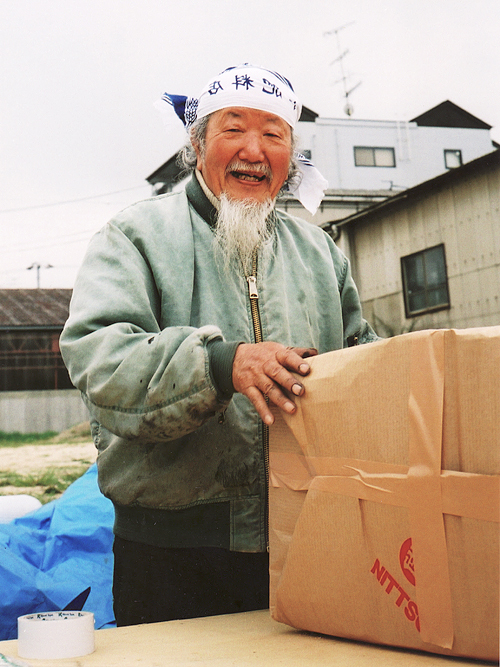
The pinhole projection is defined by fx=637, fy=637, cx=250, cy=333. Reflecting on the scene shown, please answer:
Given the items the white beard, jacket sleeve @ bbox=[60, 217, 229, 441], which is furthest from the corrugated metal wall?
jacket sleeve @ bbox=[60, 217, 229, 441]

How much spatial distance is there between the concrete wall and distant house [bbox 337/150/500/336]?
6852mm

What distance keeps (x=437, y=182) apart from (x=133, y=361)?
28.7 feet

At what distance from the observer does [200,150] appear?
168 centimetres

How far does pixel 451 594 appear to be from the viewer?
867 millimetres

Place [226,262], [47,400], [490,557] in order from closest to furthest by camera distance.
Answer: [490,557] < [226,262] < [47,400]

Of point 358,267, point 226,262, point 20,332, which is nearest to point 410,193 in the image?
point 358,267

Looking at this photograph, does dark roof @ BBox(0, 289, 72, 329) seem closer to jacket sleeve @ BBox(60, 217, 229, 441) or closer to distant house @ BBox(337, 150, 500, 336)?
distant house @ BBox(337, 150, 500, 336)

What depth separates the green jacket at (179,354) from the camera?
1107 millimetres

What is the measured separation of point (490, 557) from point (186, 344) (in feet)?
1.84

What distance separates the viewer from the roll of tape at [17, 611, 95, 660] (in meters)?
0.96

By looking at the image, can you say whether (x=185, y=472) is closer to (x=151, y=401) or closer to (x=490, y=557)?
(x=151, y=401)

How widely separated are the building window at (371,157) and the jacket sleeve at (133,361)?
1879cm

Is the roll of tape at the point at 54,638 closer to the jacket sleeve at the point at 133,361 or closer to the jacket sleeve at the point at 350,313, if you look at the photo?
the jacket sleeve at the point at 133,361

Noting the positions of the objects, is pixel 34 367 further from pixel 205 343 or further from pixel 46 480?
pixel 205 343
